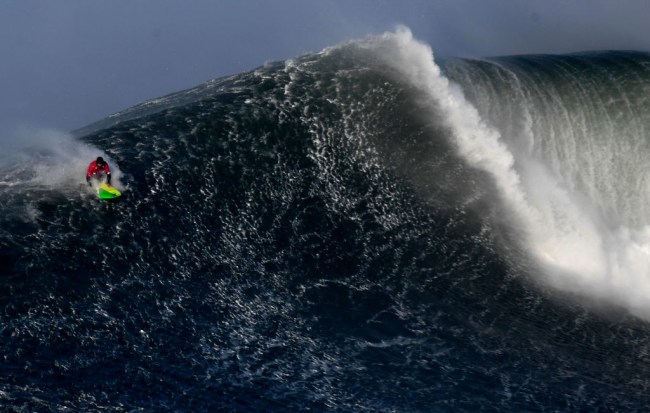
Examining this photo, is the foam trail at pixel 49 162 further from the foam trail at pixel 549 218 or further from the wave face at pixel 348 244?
the foam trail at pixel 549 218

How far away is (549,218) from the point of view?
2528 cm

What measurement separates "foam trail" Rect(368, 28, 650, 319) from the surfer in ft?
36.9

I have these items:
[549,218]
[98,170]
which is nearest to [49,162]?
[98,170]

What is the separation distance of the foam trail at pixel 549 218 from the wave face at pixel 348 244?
0.24 feet

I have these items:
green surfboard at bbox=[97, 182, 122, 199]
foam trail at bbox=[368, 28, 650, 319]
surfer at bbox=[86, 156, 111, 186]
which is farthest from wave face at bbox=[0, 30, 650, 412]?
surfer at bbox=[86, 156, 111, 186]

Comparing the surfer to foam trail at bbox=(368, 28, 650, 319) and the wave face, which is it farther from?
foam trail at bbox=(368, 28, 650, 319)

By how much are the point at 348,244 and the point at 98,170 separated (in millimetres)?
7136

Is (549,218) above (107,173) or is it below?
below

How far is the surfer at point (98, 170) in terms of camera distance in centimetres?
2189

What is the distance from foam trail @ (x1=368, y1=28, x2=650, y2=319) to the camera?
919 inches

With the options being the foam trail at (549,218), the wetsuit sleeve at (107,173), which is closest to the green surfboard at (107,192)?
the wetsuit sleeve at (107,173)

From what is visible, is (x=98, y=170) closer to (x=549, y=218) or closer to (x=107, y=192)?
(x=107, y=192)

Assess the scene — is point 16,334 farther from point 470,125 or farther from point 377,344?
point 470,125

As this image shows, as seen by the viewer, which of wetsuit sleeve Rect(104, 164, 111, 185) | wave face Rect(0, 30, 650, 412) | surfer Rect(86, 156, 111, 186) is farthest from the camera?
wetsuit sleeve Rect(104, 164, 111, 185)
